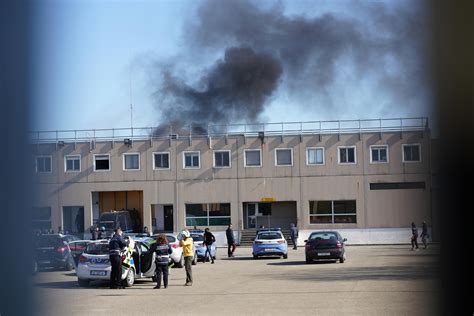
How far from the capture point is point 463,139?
270 cm

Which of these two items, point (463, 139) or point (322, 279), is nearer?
point (463, 139)

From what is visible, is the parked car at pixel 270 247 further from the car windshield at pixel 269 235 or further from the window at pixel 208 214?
the window at pixel 208 214

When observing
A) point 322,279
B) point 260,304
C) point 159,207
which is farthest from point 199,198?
point 260,304

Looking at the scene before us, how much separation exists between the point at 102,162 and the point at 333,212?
11.9 m

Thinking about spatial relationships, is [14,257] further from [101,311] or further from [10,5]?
[101,311]

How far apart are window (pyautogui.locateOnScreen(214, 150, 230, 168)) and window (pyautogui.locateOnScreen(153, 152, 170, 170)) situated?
2556 millimetres

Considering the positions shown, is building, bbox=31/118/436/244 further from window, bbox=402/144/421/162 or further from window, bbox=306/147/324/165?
window, bbox=402/144/421/162

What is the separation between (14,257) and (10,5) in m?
0.99

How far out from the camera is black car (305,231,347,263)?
21.7 metres

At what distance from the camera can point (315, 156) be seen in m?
38.8

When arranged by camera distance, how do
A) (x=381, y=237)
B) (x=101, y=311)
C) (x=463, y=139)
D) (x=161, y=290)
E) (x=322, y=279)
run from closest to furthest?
(x=463, y=139), (x=101, y=311), (x=161, y=290), (x=322, y=279), (x=381, y=237)

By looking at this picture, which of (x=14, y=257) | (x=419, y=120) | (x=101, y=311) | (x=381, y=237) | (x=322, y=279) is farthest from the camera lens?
(x=381, y=237)

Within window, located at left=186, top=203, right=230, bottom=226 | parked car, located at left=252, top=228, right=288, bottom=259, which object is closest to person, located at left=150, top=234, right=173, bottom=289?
parked car, located at left=252, top=228, right=288, bottom=259

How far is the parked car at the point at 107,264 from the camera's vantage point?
591 inches
